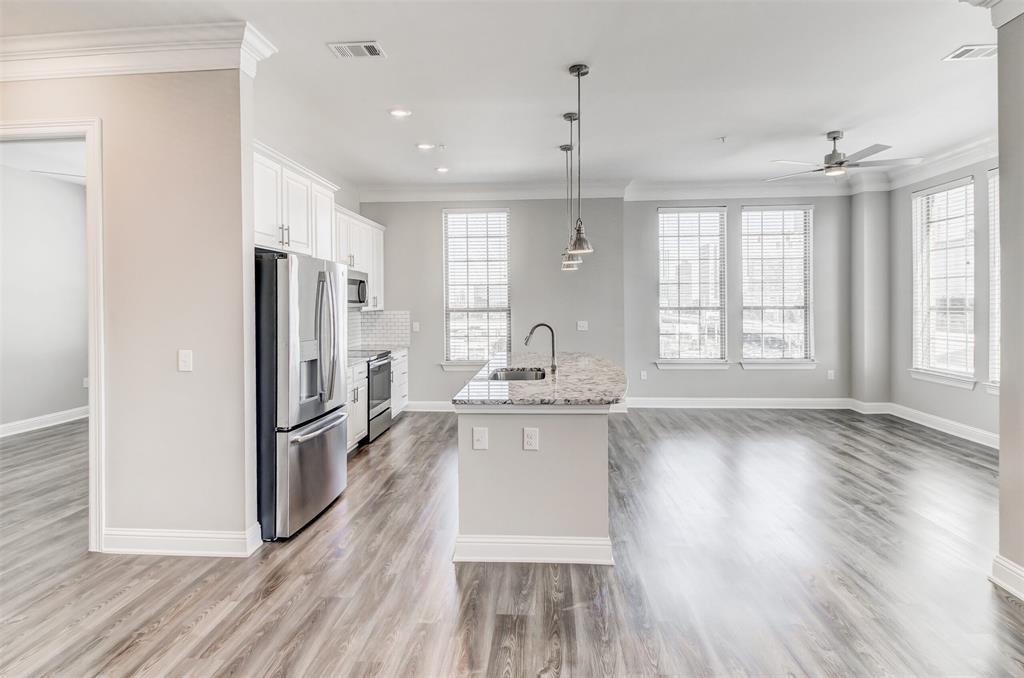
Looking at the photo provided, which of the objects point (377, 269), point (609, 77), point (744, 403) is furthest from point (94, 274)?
point (744, 403)

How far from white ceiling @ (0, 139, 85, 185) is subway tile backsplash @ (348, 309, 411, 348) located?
3329 mm

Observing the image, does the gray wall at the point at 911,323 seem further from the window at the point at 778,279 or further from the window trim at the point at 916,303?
the window at the point at 778,279

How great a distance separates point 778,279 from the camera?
7031 millimetres

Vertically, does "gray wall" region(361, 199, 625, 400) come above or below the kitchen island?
above

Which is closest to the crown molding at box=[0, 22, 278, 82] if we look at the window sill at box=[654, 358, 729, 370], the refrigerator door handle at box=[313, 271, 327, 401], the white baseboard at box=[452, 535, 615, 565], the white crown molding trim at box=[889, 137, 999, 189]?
the refrigerator door handle at box=[313, 271, 327, 401]

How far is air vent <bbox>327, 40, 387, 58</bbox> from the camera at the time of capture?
121 inches

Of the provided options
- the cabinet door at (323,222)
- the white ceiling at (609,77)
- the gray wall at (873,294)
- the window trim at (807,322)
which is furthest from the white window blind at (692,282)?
the cabinet door at (323,222)

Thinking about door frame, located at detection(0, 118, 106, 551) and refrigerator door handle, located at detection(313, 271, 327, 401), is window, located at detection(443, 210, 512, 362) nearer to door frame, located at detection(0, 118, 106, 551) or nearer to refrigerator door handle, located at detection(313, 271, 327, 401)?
refrigerator door handle, located at detection(313, 271, 327, 401)

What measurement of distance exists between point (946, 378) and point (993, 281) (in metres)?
1.16

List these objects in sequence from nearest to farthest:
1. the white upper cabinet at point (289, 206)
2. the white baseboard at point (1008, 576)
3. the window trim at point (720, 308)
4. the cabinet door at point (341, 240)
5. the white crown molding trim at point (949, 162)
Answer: the white baseboard at point (1008, 576) → the white upper cabinet at point (289, 206) → the white crown molding trim at point (949, 162) → the cabinet door at point (341, 240) → the window trim at point (720, 308)

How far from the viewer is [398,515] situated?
11.4 ft

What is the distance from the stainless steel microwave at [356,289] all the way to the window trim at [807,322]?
193 inches

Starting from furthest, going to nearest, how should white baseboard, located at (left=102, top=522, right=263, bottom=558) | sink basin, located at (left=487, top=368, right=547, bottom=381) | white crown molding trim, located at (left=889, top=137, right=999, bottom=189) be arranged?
white crown molding trim, located at (left=889, top=137, right=999, bottom=189)
sink basin, located at (left=487, top=368, right=547, bottom=381)
white baseboard, located at (left=102, top=522, right=263, bottom=558)

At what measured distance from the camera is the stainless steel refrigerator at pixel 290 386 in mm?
3031
